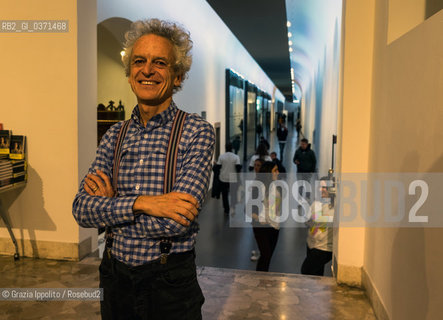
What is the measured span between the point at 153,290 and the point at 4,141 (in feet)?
11.8

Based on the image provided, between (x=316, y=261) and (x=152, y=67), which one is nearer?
(x=152, y=67)

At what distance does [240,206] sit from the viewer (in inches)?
475

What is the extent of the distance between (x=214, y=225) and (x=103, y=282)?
26.8ft

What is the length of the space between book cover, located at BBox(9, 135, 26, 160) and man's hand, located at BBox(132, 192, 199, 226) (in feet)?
11.2

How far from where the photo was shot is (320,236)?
522 cm

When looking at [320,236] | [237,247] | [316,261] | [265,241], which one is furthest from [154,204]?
[237,247]

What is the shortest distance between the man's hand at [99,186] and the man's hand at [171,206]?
21 cm

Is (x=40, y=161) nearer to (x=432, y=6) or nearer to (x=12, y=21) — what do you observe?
(x=12, y=21)

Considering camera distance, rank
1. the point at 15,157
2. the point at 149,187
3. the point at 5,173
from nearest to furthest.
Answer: the point at 149,187 < the point at 5,173 < the point at 15,157

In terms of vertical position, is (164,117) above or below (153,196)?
above

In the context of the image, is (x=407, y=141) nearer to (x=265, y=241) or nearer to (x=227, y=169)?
(x=265, y=241)

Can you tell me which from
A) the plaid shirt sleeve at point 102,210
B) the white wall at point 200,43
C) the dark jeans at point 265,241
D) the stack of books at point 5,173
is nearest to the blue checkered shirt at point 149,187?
the plaid shirt sleeve at point 102,210

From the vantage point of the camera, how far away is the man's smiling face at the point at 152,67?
2.00 metres

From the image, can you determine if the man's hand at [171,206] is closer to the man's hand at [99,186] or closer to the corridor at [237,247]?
the man's hand at [99,186]
